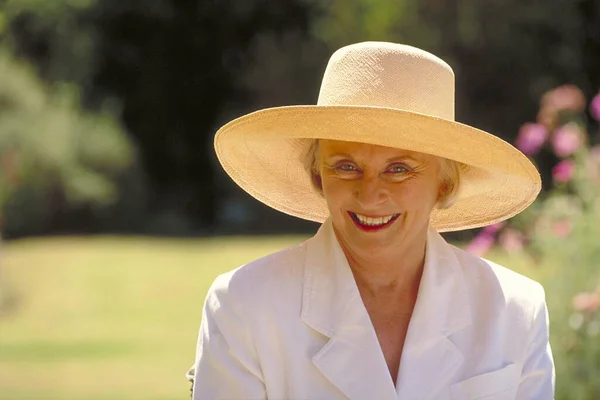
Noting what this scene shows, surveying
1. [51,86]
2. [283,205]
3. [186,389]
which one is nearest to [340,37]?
[51,86]

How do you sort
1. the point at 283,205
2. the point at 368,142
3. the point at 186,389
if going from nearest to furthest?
the point at 368,142 → the point at 283,205 → the point at 186,389

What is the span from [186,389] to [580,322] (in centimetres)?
293

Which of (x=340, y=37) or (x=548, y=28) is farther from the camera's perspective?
(x=340, y=37)

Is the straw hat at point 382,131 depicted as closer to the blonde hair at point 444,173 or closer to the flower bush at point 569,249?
the blonde hair at point 444,173

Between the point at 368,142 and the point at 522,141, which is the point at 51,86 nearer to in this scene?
the point at 522,141

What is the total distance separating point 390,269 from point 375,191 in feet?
0.74

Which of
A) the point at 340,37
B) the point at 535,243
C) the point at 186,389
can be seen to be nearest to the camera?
the point at 535,243

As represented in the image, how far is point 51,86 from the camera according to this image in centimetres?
1780

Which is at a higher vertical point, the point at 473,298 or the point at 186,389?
the point at 473,298

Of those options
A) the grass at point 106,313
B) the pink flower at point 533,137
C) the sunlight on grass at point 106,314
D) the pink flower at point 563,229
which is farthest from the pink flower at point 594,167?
the sunlight on grass at point 106,314

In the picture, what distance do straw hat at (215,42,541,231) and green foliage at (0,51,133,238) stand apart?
11.4m

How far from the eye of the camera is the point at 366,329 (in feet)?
7.33

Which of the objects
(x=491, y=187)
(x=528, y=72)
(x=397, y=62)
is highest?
(x=397, y=62)

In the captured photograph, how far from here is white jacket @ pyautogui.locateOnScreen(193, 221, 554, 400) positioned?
7.09 feet
